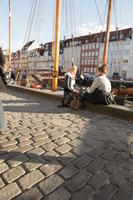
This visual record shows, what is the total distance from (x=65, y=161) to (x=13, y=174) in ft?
2.28

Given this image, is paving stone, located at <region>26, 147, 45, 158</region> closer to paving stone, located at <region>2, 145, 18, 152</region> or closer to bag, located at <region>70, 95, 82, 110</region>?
paving stone, located at <region>2, 145, 18, 152</region>

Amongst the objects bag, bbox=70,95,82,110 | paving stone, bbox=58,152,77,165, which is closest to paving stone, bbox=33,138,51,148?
paving stone, bbox=58,152,77,165

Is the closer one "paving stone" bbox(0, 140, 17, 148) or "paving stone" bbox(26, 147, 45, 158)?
"paving stone" bbox(26, 147, 45, 158)

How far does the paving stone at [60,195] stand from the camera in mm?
1590

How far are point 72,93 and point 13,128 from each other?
2640 millimetres

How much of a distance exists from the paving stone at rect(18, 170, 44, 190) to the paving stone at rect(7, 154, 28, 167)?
29 cm

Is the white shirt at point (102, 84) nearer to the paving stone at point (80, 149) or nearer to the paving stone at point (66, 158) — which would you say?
the paving stone at point (80, 149)

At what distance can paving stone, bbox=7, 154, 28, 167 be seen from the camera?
2101mm

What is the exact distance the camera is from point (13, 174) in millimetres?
1903

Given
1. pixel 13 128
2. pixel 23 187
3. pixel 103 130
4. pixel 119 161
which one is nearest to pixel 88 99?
pixel 103 130

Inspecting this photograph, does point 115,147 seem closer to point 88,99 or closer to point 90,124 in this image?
point 90,124

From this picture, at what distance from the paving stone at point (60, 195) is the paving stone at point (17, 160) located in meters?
0.69

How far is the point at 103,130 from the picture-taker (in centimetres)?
347

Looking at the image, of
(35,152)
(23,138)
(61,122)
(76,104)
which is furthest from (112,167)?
(76,104)
